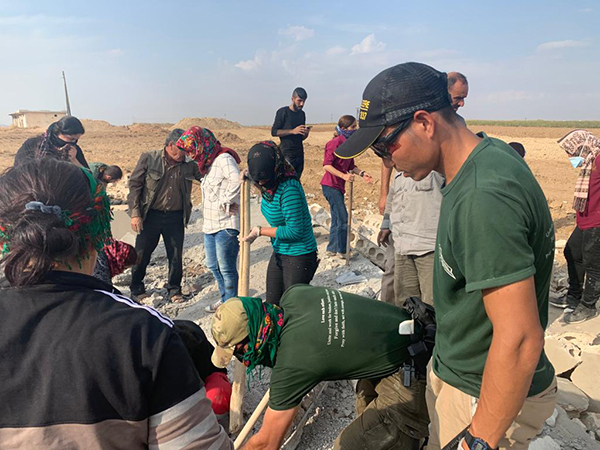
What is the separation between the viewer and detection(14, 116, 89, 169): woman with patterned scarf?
13.5ft

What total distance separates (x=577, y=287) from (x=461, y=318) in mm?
4026

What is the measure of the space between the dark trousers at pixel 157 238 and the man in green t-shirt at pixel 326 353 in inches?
111

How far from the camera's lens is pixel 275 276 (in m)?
3.33

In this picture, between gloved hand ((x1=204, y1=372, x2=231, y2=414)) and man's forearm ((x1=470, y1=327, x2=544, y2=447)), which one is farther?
gloved hand ((x1=204, y1=372, x2=231, y2=414))

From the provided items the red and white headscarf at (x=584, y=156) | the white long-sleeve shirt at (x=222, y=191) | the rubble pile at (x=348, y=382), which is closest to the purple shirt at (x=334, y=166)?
the rubble pile at (x=348, y=382)

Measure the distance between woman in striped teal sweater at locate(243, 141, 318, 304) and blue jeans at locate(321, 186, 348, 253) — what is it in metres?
2.30

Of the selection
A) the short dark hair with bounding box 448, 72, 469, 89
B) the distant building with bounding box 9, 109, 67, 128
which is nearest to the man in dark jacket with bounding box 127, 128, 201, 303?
the short dark hair with bounding box 448, 72, 469, 89

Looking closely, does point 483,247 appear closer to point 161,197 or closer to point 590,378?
point 590,378

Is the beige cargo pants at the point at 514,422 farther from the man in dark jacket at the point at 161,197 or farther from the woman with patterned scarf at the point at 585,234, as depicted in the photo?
the man in dark jacket at the point at 161,197

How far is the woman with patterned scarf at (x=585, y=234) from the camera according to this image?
411cm

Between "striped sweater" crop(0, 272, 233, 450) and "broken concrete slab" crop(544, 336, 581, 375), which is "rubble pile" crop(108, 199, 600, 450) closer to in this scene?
"broken concrete slab" crop(544, 336, 581, 375)

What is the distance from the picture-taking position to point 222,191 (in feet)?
12.8

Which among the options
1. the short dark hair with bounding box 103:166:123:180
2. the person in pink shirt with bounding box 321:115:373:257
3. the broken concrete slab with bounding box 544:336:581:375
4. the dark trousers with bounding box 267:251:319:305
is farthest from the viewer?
the person in pink shirt with bounding box 321:115:373:257

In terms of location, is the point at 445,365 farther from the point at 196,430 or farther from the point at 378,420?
the point at 196,430
